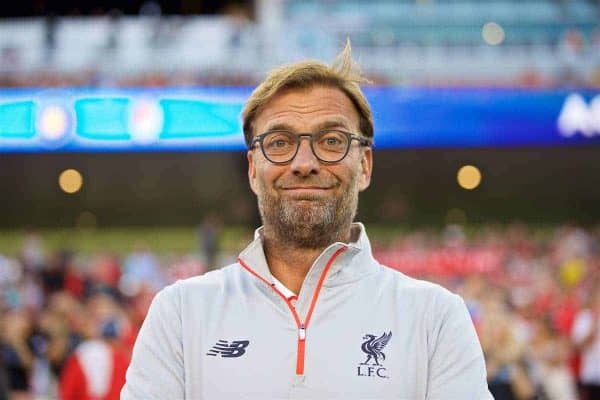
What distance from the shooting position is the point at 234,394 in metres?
1.72

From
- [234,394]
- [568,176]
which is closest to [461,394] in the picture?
[234,394]

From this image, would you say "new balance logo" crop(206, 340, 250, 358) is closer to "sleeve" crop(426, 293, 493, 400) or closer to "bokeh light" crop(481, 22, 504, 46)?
"sleeve" crop(426, 293, 493, 400)

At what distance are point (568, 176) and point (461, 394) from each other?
18065 millimetres

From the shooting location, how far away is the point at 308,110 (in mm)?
1858

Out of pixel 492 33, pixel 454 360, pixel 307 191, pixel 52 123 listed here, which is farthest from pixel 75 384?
pixel 492 33

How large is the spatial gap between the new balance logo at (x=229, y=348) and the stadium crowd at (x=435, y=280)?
3.26 metres

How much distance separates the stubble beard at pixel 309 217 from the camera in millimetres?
1839

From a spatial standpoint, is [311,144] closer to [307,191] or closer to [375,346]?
[307,191]

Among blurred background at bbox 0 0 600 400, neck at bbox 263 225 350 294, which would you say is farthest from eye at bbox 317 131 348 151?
blurred background at bbox 0 0 600 400

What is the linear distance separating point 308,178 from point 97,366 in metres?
4.25

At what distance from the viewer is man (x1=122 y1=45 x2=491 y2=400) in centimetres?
173

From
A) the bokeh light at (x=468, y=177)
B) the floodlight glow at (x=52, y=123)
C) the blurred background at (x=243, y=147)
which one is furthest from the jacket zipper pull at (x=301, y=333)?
the bokeh light at (x=468, y=177)

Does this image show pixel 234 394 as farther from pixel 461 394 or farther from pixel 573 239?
pixel 573 239

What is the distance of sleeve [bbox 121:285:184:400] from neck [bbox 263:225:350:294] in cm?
22
